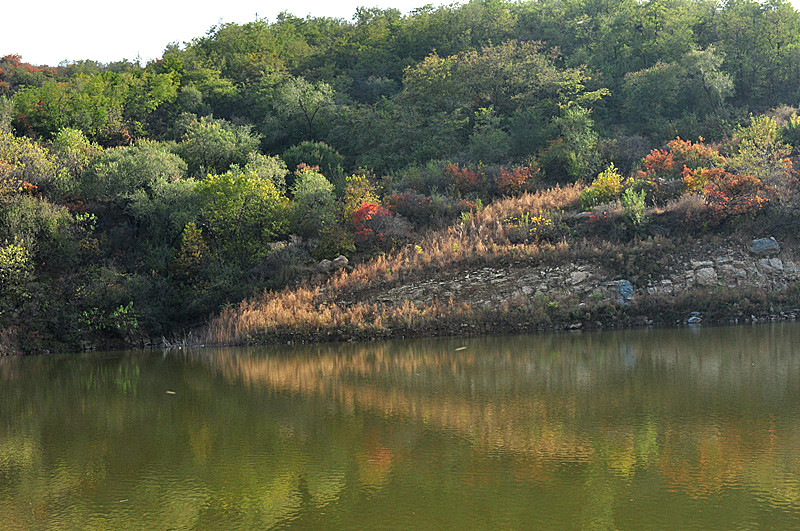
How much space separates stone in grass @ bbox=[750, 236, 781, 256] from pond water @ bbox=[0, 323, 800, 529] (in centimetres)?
1129

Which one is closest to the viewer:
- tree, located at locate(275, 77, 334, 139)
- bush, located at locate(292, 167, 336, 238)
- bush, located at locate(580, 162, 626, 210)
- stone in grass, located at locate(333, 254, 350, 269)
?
stone in grass, located at locate(333, 254, 350, 269)

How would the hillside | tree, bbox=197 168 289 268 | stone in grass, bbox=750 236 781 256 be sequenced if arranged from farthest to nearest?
tree, bbox=197 168 289 268
the hillside
stone in grass, bbox=750 236 781 256

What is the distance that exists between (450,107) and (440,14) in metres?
16.3

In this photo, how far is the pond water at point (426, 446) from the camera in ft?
22.2

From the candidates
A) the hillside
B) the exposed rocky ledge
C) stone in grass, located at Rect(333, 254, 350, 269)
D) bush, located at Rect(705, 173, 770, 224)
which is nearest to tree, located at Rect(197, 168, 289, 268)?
the hillside

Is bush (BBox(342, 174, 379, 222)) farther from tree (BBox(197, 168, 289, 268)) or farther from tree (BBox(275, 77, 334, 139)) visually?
tree (BBox(275, 77, 334, 139))

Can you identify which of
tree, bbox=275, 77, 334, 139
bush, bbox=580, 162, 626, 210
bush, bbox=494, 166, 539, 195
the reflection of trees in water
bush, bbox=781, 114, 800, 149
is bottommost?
the reflection of trees in water

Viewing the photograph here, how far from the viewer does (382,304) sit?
28172mm

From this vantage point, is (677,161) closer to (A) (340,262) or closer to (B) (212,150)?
(A) (340,262)

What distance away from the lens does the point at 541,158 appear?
130 ft

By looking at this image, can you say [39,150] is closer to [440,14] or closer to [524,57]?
[524,57]

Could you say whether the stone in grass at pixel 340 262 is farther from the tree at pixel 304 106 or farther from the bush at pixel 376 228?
the tree at pixel 304 106

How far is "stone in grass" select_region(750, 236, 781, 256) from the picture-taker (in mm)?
27938

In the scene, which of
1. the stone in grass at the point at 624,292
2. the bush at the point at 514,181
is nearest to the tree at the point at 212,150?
the bush at the point at 514,181
